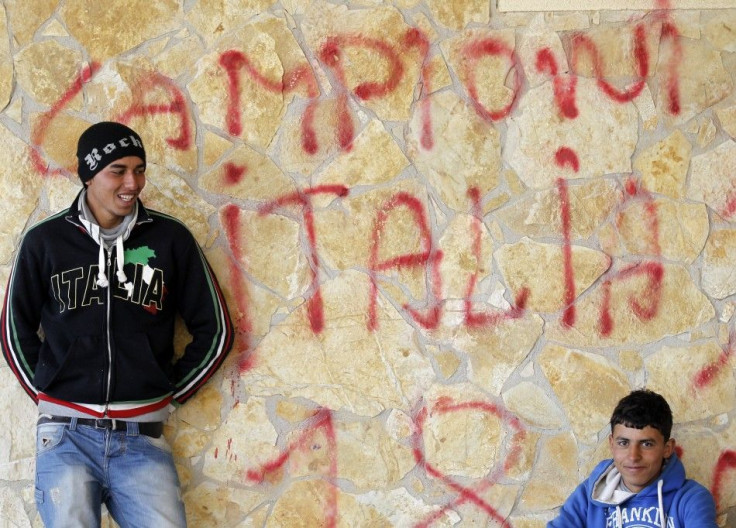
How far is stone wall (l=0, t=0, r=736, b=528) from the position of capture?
414cm

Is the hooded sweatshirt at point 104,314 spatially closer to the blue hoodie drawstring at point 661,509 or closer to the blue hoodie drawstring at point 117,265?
the blue hoodie drawstring at point 117,265

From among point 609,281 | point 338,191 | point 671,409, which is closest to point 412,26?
point 338,191

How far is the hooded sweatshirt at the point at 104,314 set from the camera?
150 inches

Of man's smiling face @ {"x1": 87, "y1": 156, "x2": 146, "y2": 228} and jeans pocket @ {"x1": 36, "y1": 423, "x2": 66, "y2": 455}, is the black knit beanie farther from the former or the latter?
jeans pocket @ {"x1": 36, "y1": 423, "x2": 66, "y2": 455}

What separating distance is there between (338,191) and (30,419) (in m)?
1.56

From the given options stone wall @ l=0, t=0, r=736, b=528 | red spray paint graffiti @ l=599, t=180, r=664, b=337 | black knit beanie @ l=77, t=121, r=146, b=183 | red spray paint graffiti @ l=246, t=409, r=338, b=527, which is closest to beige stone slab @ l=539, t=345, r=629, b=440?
stone wall @ l=0, t=0, r=736, b=528

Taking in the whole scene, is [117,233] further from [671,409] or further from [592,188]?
[671,409]

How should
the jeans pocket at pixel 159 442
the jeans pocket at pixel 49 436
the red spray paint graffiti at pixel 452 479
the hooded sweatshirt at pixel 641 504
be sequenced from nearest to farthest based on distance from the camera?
the hooded sweatshirt at pixel 641 504 → the jeans pocket at pixel 49 436 → the jeans pocket at pixel 159 442 → the red spray paint graffiti at pixel 452 479

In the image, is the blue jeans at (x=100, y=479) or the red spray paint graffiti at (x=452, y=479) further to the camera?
the red spray paint graffiti at (x=452, y=479)

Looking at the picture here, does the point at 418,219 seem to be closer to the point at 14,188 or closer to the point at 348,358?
the point at 348,358

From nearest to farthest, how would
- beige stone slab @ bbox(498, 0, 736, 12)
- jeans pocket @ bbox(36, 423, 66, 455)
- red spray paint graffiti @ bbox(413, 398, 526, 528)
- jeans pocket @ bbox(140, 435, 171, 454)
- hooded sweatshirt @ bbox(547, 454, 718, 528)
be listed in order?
hooded sweatshirt @ bbox(547, 454, 718, 528)
jeans pocket @ bbox(36, 423, 66, 455)
jeans pocket @ bbox(140, 435, 171, 454)
beige stone slab @ bbox(498, 0, 736, 12)
red spray paint graffiti @ bbox(413, 398, 526, 528)

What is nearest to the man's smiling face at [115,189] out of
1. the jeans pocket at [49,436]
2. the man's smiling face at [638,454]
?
the jeans pocket at [49,436]

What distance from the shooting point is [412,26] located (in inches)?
163

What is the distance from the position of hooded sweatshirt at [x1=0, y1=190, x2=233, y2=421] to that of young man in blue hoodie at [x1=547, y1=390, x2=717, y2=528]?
61.0 inches
